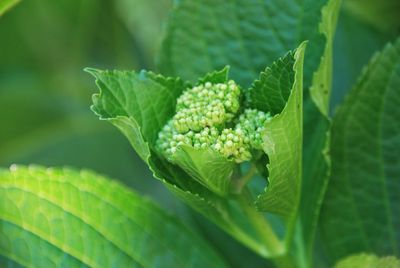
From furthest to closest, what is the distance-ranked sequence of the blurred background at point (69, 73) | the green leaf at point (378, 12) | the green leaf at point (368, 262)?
1. the blurred background at point (69, 73)
2. the green leaf at point (378, 12)
3. the green leaf at point (368, 262)

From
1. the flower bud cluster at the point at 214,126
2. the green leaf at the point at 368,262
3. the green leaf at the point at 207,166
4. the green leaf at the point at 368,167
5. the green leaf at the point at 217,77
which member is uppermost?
the green leaf at the point at 217,77

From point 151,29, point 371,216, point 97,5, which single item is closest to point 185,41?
point 371,216

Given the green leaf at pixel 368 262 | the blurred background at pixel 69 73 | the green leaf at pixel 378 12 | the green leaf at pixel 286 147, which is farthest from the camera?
the blurred background at pixel 69 73

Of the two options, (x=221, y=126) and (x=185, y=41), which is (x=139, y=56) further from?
(x=221, y=126)

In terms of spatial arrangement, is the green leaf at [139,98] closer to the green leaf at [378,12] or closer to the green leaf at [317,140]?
the green leaf at [317,140]

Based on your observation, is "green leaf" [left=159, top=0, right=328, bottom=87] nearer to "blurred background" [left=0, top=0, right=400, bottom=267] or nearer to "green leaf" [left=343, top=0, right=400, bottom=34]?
"green leaf" [left=343, top=0, right=400, bottom=34]

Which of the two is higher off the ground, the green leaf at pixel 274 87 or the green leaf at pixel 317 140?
the green leaf at pixel 274 87

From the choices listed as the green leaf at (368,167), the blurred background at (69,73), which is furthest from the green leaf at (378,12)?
the blurred background at (69,73)
